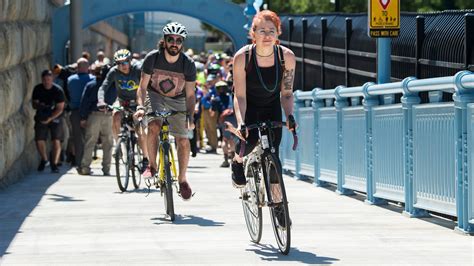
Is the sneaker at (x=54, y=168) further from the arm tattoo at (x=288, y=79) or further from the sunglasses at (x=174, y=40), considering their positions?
the arm tattoo at (x=288, y=79)

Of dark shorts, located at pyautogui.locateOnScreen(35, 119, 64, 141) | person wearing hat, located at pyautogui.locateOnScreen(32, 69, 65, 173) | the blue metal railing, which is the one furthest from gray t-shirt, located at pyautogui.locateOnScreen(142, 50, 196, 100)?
dark shorts, located at pyautogui.locateOnScreen(35, 119, 64, 141)

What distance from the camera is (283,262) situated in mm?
9672

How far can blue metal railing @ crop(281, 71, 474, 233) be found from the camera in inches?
441

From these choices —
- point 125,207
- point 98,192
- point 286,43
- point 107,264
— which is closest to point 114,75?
point 98,192

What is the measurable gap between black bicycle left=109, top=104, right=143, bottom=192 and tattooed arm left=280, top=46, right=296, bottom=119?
6601 mm

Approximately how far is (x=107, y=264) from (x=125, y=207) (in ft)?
16.1

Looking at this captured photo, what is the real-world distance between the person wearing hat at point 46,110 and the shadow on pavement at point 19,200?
0.34 m

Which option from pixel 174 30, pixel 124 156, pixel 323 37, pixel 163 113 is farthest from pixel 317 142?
pixel 174 30

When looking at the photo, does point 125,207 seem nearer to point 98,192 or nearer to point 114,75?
point 98,192

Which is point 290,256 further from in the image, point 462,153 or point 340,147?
point 340,147

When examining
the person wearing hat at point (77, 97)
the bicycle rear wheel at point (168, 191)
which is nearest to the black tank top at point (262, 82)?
the bicycle rear wheel at point (168, 191)

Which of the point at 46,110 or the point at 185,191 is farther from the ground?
the point at 46,110

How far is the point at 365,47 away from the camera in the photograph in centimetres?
1711

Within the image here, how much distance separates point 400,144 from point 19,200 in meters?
4.68
